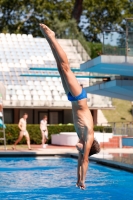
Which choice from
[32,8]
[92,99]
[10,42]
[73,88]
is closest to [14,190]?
[73,88]

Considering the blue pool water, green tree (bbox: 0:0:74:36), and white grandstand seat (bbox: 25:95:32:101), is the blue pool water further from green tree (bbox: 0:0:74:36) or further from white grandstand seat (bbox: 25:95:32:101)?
green tree (bbox: 0:0:74:36)

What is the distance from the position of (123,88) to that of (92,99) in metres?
13.6

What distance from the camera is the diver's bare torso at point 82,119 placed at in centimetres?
712

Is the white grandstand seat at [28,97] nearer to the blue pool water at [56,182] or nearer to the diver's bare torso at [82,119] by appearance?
the blue pool water at [56,182]

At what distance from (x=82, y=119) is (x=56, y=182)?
8074mm

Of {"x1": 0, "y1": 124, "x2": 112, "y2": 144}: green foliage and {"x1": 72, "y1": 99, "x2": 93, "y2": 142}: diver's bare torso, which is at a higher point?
{"x1": 72, "y1": 99, "x2": 93, "y2": 142}: diver's bare torso

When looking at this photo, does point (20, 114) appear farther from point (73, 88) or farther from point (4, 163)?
point (73, 88)

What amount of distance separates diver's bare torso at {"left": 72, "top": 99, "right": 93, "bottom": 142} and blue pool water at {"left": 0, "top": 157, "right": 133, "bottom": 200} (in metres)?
5.36

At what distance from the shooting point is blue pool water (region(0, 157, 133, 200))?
41.4 ft

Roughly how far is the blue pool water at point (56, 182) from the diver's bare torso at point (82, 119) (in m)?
5.36

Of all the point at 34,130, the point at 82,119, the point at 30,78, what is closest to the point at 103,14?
the point at 30,78

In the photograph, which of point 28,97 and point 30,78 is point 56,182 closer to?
point 28,97

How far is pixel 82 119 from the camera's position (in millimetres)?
7164

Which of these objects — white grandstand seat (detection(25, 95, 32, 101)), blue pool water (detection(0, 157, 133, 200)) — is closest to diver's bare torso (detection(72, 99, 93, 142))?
blue pool water (detection(0, 157, 133, 200))
